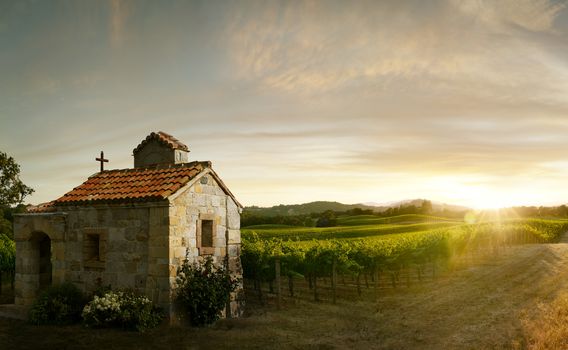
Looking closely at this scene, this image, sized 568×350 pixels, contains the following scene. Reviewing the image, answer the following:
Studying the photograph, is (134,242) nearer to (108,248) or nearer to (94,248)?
(108,248)

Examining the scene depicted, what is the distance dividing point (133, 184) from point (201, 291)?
167 inches

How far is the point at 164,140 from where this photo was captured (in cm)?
1770

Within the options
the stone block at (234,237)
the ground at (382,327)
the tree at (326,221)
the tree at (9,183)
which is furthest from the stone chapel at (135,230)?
the tree at (326,221)

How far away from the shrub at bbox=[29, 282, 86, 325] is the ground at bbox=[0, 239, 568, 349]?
477 mm

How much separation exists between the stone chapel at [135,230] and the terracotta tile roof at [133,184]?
3 centimetres

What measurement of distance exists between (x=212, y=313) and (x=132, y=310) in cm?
249

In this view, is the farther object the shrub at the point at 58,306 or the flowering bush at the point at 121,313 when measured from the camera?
the shrub at the point at 58,306

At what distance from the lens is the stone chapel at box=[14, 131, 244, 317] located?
13500 millimetres

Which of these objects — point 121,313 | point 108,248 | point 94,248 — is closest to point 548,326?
point 121,313

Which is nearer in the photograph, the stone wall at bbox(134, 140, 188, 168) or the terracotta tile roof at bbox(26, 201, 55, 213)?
the terracotta tile roof at bbox(26, 201, 55, 213)

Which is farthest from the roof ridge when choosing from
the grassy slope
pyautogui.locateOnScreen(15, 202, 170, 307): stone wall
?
the grassy slope

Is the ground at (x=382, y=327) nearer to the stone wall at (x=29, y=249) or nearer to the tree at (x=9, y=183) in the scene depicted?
the stone wall at (x=29, y=249)

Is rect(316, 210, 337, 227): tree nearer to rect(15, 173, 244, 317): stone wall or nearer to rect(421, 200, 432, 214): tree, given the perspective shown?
rect(421, 200, 432, 214): tree

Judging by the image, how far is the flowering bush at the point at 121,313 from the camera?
41.5 feet
